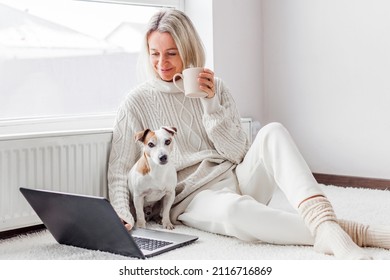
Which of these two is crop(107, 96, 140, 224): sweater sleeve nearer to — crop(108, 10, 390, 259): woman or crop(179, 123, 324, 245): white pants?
crop(108, 10, 390, 259): woman

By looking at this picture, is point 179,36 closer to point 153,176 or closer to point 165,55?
point 165,55

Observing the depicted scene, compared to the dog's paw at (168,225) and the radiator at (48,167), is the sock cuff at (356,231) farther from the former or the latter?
the radiator at (48,167)

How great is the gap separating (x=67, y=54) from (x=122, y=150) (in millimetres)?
533

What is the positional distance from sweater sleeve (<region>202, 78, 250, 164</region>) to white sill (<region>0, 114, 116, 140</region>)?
1.19ft

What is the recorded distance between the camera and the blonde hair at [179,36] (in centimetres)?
190

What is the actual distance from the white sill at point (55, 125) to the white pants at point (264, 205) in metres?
0.49

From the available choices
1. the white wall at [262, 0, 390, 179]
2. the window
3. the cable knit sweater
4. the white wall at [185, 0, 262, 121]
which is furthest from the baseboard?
the window

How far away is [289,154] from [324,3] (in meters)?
1.31

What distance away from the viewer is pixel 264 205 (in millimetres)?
1618

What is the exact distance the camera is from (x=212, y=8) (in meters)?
2.57

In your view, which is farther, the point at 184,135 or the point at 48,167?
the point at 184,135

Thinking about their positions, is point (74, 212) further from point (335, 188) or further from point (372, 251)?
point (335, 188)

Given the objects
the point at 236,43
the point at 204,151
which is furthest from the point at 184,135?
the point at 236,43
